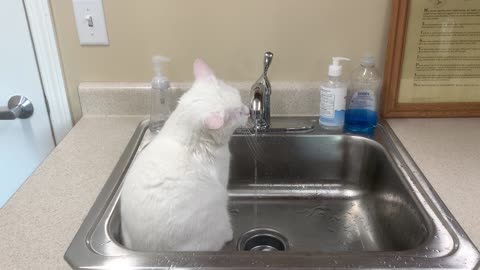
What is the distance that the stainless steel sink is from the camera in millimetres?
663

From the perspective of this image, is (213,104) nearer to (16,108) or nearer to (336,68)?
(336,68)

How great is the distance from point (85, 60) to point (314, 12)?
0.65 m

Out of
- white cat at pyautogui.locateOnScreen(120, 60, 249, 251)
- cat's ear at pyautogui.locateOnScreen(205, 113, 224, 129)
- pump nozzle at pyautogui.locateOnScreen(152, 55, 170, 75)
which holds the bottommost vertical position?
white cat at pyautogui.locateOnScreen(120, 60, 249, 251)

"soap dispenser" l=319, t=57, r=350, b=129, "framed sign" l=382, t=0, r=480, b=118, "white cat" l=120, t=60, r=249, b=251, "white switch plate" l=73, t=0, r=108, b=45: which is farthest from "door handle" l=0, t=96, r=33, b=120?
"framed sign" l=382, t=0, r=480, b=118

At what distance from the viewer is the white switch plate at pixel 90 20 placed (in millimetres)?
1072

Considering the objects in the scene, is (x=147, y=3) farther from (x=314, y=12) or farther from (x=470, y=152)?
(x=470, y=152)

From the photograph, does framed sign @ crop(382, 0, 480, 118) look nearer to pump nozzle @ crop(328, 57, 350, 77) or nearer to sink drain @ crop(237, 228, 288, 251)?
pump nozzle @ crop(328, 57, 350, 77)

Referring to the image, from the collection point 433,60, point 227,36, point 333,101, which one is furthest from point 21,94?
point 433,60

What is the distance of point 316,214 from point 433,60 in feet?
1.75

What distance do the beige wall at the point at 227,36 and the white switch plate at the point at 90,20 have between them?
2cm

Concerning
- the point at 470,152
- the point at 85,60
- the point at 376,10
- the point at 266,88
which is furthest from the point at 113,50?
the point at 470,152

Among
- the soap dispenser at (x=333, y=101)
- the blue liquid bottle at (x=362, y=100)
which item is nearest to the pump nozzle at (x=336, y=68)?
the soap dispenser at (x=333, y=101)

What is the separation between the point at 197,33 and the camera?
3.63 ft

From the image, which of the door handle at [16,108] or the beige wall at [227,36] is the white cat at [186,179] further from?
the door handle at [16,108]
